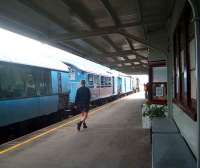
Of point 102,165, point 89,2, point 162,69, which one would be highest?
point 89,2

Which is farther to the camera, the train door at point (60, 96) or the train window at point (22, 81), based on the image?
the train door at point (60, 96)

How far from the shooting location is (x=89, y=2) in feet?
26.4

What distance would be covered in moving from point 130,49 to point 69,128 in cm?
910

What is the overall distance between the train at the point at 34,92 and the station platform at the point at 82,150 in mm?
1000

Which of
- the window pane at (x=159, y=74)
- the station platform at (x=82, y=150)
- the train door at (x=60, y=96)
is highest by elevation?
the window pane at (x=159, y=74)

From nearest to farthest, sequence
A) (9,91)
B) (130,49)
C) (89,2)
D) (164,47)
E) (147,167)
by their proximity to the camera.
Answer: (147,167) < (89,2) < (9,91) < (164,47) < (130,49)

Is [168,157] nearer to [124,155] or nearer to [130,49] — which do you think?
[124,155]

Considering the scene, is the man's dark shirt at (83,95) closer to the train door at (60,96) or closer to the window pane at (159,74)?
the window pane at (159,74)

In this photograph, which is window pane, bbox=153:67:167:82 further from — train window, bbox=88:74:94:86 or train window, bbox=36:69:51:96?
train window, bbox=88:74:94:86

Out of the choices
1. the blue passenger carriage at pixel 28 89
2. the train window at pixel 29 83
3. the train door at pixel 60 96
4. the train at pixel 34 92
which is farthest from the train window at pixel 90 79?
the train window at pixel 29 83

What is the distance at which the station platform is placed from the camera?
5.92 meters

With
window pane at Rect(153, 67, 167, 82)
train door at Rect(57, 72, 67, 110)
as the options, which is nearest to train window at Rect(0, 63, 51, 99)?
train door at Rect(57, 72, 67, 110)

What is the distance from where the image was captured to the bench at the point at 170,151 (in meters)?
4.16

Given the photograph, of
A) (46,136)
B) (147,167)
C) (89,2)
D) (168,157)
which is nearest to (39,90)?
(46,136)
